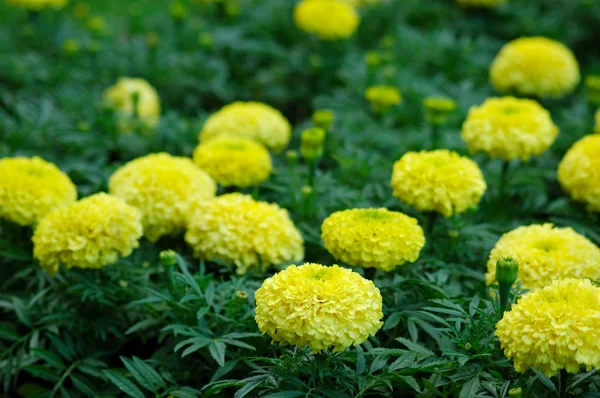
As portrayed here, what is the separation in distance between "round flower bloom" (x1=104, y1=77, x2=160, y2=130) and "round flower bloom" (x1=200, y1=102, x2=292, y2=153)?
1.72 feet

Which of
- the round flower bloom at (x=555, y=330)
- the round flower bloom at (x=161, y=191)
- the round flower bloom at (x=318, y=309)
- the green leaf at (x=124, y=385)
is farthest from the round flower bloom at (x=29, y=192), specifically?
the round flower bloom at (x=555, y=330)

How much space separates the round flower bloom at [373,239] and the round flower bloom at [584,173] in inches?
40.5

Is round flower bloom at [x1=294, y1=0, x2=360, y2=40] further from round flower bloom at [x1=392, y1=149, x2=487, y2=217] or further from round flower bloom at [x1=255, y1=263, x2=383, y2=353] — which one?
round flower bloom at [x1=255, y1=263, x2=383, y2=353]

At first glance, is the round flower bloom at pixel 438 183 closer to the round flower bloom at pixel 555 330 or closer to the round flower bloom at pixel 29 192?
the round flower bloom at pixel 555 330

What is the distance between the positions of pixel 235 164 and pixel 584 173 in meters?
1.45

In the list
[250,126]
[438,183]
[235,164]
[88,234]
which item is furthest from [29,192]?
[438,183]

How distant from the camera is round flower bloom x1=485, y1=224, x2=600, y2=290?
2.51 meters

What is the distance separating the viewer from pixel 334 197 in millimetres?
3291

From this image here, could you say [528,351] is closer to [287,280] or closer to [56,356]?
[287,280]

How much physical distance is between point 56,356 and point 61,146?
154 cm

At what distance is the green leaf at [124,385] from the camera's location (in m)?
2.44

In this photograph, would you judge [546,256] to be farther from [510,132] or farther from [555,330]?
[510,132]

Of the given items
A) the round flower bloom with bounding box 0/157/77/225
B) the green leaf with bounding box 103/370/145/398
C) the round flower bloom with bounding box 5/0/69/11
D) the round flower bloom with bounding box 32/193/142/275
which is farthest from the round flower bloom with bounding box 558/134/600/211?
the round flower bloom with bounding box 5/0/69/11

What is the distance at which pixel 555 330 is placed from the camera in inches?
76.9
